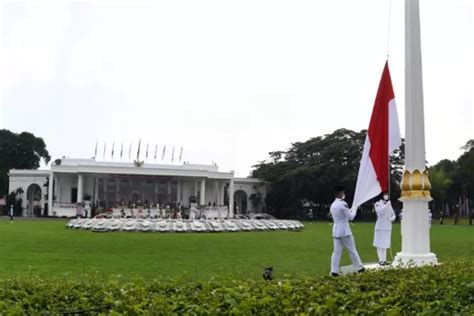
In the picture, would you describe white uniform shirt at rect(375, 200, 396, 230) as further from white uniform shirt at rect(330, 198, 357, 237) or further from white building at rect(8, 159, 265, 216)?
white building at rect(8, 159, 265, 216)

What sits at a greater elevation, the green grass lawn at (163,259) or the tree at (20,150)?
the tree at (20,150)

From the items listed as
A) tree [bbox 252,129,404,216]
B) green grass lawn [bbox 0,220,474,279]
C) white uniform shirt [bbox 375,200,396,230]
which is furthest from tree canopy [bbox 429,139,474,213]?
white uniform shirt [bbox 375,200,396,230]

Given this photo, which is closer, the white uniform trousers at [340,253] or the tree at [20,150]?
the white uniform trousers at [340,253]

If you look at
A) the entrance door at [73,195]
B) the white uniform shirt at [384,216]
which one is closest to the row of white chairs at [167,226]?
the white uniform shirt at [384,216]

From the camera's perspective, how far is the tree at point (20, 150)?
63.4 metres

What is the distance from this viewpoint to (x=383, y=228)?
1255 centimetres

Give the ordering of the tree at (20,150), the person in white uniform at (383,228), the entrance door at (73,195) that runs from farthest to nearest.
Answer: the tree at (20,150)
the entrance door at (73,195)
the person in white uniform at (383,228)

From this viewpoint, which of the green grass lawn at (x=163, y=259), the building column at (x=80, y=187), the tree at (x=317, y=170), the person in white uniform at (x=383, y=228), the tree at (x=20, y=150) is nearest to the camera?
the green grass lawn at (x=163, y=259)

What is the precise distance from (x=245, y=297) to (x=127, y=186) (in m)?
57.6

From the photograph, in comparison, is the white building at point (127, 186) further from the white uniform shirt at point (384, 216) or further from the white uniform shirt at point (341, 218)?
the white uniform shirt at point (341, 218)

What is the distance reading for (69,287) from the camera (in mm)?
4457

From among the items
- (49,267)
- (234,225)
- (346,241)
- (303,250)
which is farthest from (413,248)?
(234,225)

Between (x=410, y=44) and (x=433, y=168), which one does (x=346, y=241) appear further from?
(x=433, y=168)

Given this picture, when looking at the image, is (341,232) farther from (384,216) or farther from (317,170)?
(317,170)
